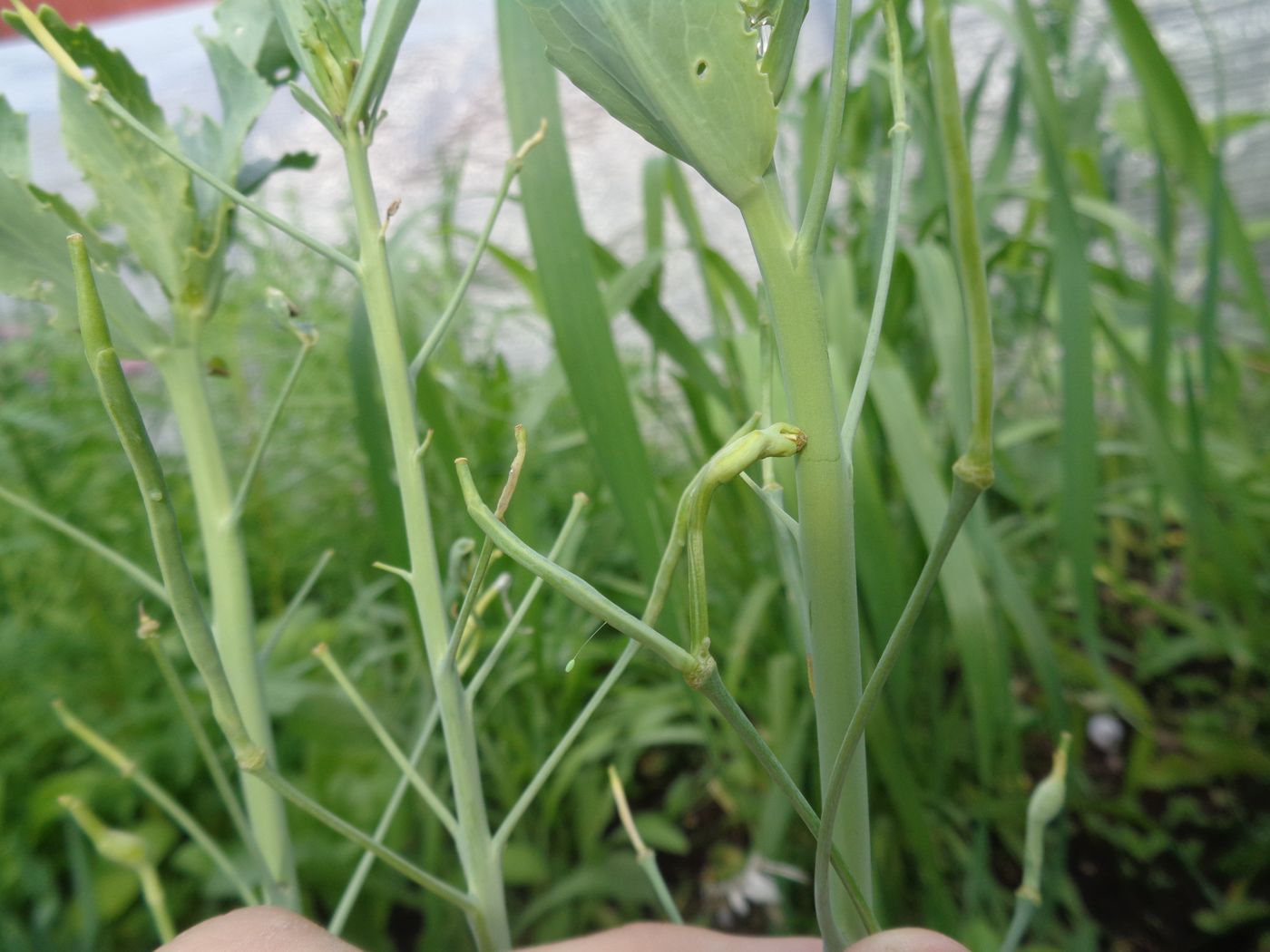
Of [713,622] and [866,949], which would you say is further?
[713,622]

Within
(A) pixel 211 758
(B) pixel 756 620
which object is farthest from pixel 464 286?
(B) pixel 756 620

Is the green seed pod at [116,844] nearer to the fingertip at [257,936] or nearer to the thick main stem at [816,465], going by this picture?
the fingertip at [257,936]

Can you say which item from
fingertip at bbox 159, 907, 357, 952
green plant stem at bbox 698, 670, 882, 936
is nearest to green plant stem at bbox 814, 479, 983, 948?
green plant stem at bbox 698, 670, 882, 936

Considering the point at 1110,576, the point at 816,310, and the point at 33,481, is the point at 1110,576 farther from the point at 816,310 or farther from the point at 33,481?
the point at 33,481

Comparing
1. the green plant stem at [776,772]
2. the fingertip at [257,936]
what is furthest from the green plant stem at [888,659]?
the fingertip at [257,936]

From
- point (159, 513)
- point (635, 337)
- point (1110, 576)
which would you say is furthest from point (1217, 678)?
point (159, 513)

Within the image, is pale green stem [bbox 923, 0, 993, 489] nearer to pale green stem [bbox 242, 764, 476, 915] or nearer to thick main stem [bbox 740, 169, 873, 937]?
thick main stem [bbox 740, 169, 873, 937]
